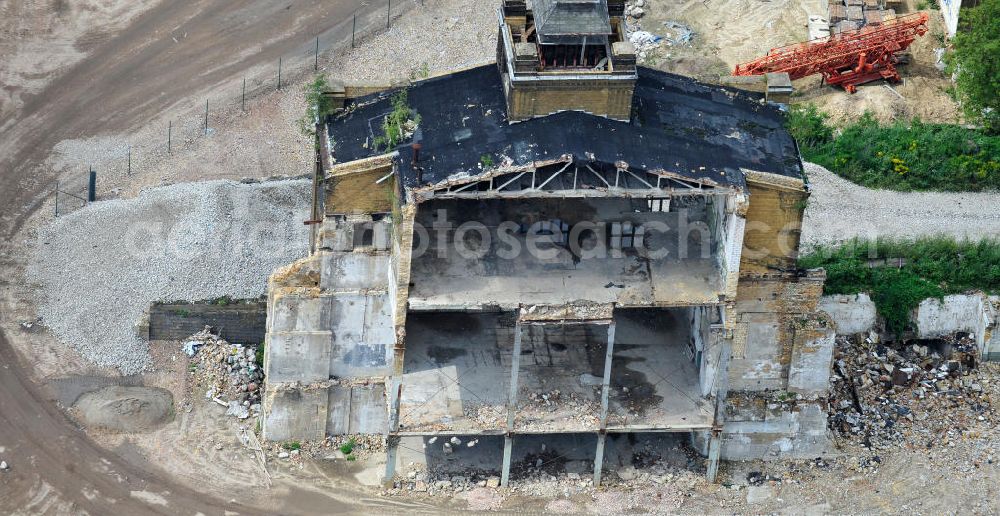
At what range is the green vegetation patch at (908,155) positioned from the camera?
5841cm

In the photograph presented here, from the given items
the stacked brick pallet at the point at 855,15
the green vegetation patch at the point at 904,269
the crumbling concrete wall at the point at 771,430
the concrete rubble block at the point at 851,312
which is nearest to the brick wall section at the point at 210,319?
the crumbling concrete wall at the point at 771,430

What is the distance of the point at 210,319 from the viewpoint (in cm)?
5353

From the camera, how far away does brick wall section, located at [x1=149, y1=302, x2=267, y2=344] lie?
53406mm

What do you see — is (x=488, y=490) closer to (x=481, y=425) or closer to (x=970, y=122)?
(x=481, y=425)

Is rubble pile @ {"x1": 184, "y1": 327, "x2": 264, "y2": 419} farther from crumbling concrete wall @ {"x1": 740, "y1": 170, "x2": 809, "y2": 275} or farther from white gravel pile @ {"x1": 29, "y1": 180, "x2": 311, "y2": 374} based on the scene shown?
crumbling concrete wall @ {"x1": 740, "y1": 170, "x2": 809, "y2": 275}

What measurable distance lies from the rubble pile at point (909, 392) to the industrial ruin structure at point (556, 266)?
191 centimetres

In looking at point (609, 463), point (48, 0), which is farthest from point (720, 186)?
point (48, 0)

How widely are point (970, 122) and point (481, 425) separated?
2302 cm

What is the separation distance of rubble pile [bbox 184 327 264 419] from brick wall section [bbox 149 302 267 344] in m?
0.31

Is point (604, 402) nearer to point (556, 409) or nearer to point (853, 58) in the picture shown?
point (556, 409)

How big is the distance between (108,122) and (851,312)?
1063 inches

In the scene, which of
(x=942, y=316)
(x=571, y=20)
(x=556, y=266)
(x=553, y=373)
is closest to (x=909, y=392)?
(x=942, y=316)

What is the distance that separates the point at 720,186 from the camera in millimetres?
45688

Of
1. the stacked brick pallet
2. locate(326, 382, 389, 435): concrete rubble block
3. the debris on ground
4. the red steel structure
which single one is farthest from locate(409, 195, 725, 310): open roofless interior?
the stacked brick pallet
